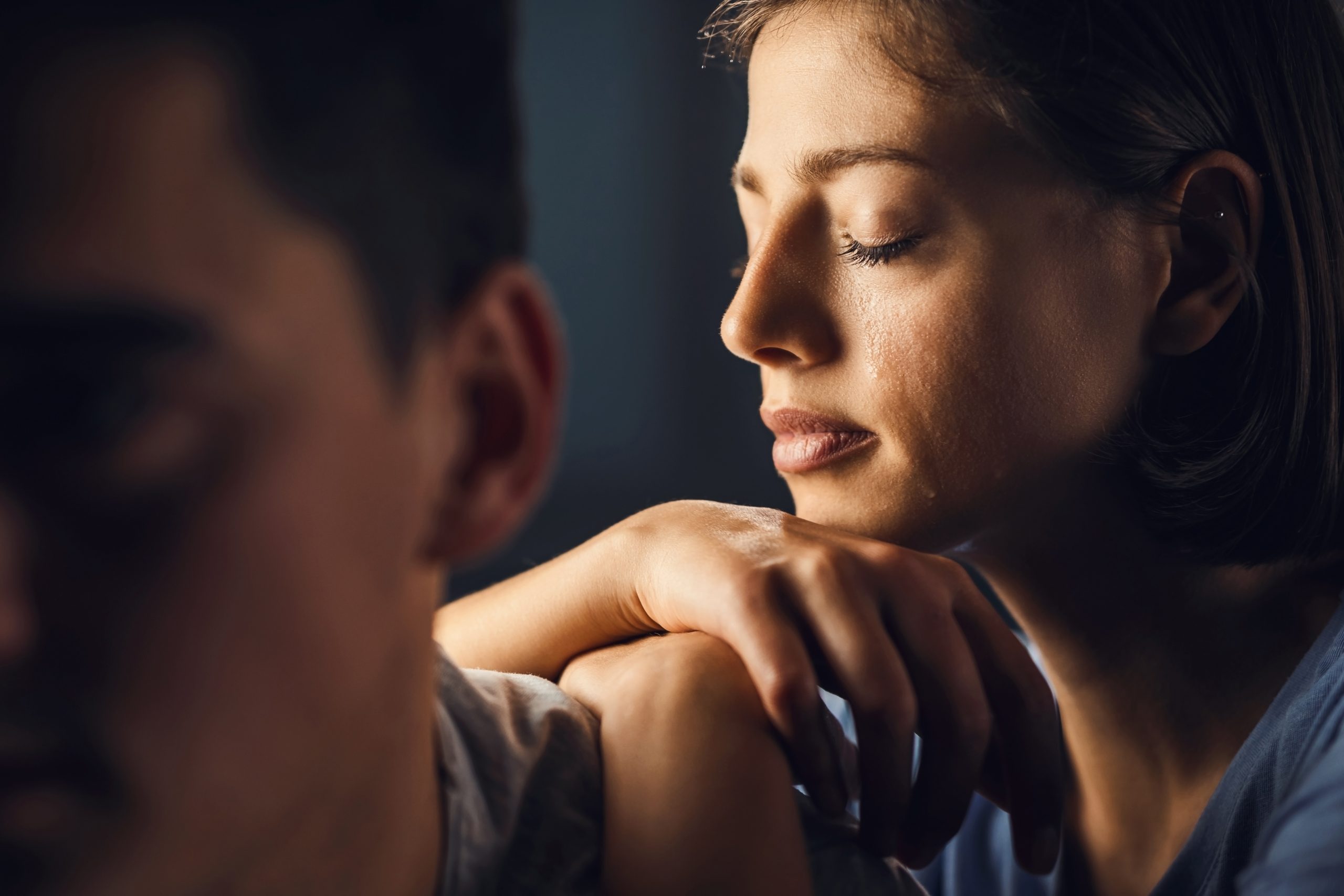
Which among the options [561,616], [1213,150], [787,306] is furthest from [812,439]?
[1213,150]

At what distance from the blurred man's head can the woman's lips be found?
35cm

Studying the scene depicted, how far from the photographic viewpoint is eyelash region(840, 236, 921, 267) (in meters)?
0.64

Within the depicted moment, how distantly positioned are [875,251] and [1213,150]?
22 centimetres

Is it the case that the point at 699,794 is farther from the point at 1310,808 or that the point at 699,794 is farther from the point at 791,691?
the point at 1310,808

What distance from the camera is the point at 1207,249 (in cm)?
69

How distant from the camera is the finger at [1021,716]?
1.75 ft

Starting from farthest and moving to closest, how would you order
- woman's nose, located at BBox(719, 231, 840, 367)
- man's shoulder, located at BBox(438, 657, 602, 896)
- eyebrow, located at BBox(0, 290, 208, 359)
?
woman's nose, located at BBox(719, 231, 840, 367) < man's shoulder, located at BBox(438, 657, 602, 896) < eyebrow, located at BBox(0, 290, 208, 359)

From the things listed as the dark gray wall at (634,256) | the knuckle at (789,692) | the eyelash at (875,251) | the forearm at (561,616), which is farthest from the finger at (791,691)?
the dark gray wall at (634,256)

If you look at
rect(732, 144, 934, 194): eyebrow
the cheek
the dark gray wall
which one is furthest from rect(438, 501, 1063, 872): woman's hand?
the dark gray wall

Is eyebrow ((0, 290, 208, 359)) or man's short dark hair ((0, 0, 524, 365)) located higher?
man's short dark hair ((0, 0, 524, 365))

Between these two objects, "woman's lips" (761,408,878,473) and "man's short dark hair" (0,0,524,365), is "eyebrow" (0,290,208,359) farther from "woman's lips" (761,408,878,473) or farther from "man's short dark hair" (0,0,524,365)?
"woman's lips" (761,408,878,473)

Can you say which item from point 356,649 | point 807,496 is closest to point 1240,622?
point 807,496

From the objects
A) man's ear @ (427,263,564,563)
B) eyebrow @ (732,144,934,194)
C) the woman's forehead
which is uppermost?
the woman's forehead

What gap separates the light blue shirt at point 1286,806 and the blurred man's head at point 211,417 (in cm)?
36
